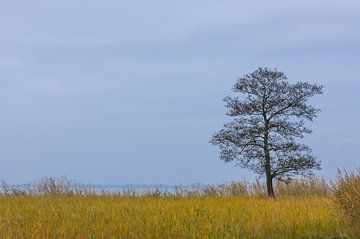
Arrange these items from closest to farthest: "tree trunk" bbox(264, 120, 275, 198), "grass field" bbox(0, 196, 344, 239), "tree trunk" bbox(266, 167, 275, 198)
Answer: "grass field" bbox(0, 196, 344, 239), "tree trunk" bbox(264, 120, 275, 198), "tree trunk" bbox(266, 167, 275, 198)

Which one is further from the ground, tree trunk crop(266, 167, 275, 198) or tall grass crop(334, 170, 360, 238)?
tree trunk crop(266, 167, 275, 198)

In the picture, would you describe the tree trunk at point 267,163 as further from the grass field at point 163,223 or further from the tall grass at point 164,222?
the grass field at point 163,223

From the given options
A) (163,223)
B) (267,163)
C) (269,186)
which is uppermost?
(267,163)

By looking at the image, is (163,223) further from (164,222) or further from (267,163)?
(267,163)

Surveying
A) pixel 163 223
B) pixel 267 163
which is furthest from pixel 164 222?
pixel 267 163

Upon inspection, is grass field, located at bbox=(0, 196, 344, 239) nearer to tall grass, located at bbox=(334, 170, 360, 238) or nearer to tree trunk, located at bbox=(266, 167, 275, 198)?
tall grass, located at bbox=(334, 170, 360, 238)

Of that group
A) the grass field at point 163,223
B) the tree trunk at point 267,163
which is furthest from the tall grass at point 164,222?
the tree trunk at point 267,163

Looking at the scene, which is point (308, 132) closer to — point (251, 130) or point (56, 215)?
point (251, 130)

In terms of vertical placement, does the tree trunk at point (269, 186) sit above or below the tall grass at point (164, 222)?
above

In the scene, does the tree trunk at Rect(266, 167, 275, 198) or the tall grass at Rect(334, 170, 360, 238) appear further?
the tree trunk at Rect(266, 167, 275, 198)

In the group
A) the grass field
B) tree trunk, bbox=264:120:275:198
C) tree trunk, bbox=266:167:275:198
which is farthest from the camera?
tree trunk, bbox=266:167:275:198

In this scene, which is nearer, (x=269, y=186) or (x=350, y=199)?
(x=350, y=199)

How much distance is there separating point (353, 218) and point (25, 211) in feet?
31.4

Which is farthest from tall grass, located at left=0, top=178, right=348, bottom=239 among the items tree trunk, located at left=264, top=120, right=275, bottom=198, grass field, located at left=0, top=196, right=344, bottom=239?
tree trunk, located at left=264, top=120, right=275, bottom=198
